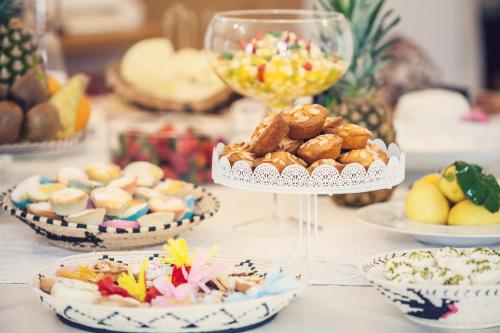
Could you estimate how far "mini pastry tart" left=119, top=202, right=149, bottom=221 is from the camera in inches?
59.6

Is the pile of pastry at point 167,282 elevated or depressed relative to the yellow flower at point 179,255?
depressed

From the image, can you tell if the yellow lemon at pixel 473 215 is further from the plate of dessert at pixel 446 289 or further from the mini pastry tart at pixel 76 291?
the mini pastry tart at pixel 76 291

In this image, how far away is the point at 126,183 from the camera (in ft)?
5.25

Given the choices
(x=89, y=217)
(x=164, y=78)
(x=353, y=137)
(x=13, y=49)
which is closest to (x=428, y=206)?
(x=353, y=137)

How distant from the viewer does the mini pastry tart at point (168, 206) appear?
1.55 metres

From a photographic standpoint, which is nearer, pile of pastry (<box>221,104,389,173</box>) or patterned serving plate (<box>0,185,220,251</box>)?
pile of pastry (<box>221,104,389,173</box>)

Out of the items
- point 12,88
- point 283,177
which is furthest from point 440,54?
point 283,177

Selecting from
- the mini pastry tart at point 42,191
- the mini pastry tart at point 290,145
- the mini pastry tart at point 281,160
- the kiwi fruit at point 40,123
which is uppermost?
the mini pastry tart at point 290,145

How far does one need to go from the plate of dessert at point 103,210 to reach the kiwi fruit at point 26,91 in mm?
341

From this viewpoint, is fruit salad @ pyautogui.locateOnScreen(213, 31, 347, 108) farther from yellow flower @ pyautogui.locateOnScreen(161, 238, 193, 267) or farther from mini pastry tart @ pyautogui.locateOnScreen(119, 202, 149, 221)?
yellow flower @ pyautogui.locateOnScreen(161, 238, 193, 267)

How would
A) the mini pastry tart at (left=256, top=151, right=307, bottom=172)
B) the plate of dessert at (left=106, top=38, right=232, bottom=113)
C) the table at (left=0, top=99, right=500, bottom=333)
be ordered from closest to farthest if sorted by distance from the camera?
the table at (left=0, top=99, right=500, bottom=333)
the mini pastry tart at (left=256, top=151, right=307, bottom=172)
the plate of dessert at (left=106, top=38, right=232, bottom=113)

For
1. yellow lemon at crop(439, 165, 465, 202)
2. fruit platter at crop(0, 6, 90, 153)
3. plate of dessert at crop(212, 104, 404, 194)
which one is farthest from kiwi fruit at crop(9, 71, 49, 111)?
yellow lemon at crop(439, 165, 465, 202)

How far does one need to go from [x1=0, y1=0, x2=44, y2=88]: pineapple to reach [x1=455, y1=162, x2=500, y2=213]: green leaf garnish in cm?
101

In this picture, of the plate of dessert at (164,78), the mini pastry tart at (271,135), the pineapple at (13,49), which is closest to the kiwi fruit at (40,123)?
the pineapple at (13,49)
